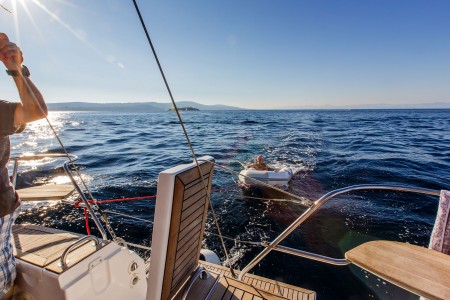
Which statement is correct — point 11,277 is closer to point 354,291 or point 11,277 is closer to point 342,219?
point 354,291

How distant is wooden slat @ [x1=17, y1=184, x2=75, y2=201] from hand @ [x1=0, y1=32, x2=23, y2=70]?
7.34 feet

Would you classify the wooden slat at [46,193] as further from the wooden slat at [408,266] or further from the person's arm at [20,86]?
the wooden slat at [408,266]

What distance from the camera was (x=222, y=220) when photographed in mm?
7141

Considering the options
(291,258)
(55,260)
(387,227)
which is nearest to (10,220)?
(55,260)

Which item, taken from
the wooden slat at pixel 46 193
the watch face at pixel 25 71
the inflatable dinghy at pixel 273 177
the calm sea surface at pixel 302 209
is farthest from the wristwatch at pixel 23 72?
the inflatable dinghy at pixel 273 177

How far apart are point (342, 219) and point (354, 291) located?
2990mm

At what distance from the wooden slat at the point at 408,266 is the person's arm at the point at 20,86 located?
8.68ft

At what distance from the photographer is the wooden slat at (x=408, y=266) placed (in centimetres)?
157

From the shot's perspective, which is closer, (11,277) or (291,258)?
(11,277)

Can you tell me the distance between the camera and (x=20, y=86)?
142 cm

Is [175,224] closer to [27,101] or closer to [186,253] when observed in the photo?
[186,253]

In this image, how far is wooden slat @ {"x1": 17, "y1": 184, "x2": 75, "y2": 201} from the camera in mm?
3053

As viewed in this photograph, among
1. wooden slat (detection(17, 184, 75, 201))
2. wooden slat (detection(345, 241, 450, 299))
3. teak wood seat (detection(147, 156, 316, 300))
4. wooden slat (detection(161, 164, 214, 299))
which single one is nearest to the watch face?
teak wood seat (detection(147, 156, 316, 300))

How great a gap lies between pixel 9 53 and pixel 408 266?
3.23m
